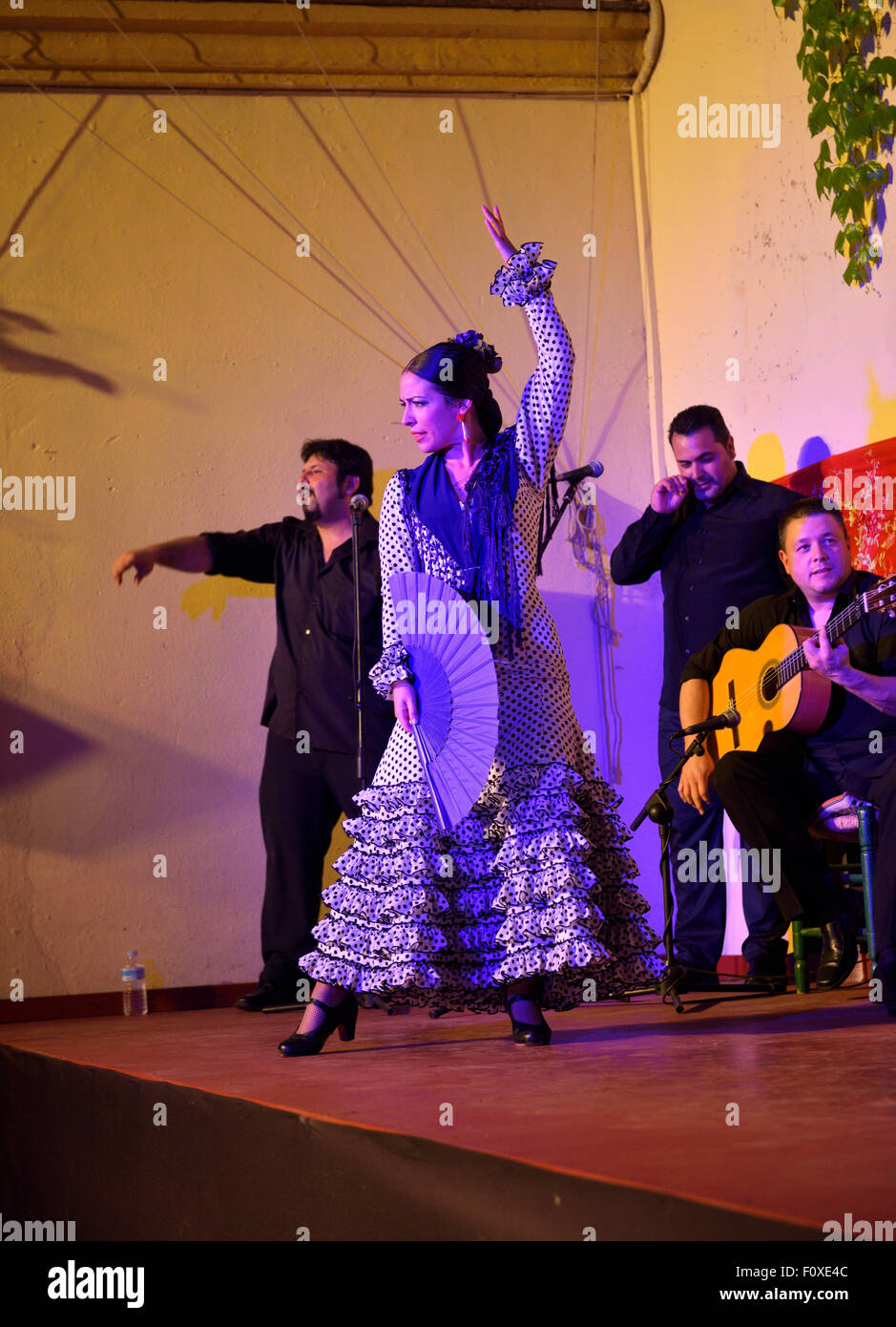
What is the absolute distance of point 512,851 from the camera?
3127mm

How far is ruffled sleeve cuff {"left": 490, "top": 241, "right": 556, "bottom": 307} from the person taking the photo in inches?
126

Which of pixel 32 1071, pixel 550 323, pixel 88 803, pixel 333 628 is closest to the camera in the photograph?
pixel 550 323

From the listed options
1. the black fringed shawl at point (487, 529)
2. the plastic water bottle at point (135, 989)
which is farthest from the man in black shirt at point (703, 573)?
the plastic water bottle at point (135, 989)

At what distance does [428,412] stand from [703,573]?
1.57 metres

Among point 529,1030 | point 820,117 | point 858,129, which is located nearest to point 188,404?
point 820,117

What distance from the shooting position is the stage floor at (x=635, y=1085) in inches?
64.6

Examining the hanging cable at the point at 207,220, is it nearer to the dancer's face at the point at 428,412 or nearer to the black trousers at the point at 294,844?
the black trousers at the point at 294,844

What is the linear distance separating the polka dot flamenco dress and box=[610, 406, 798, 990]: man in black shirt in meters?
1.21

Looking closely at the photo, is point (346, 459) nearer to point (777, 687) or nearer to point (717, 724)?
point (717, 724)

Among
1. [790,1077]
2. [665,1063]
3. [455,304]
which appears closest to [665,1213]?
[790,1077]

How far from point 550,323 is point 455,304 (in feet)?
8.18

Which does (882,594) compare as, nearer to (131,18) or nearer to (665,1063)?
(665,1063)

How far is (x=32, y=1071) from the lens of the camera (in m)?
3.60

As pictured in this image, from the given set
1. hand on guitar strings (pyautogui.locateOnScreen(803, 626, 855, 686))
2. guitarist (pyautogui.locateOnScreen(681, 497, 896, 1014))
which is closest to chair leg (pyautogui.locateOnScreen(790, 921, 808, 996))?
guitarist (pyautogui.locateOnScreen(681, 497, 896, 1014))
